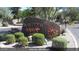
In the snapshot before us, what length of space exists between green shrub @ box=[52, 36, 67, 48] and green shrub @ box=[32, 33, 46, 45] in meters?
0.28

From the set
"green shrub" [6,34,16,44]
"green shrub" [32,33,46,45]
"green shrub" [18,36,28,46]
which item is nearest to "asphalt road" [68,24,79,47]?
"green shrub" [32,33,46,45]

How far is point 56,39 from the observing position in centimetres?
645

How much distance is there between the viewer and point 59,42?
252 inches

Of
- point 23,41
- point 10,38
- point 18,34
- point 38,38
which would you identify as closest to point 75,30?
point 38,38

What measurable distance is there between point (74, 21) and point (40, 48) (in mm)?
1079

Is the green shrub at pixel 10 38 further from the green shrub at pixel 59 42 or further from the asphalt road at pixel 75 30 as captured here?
the asphalt road at pixel 75 30

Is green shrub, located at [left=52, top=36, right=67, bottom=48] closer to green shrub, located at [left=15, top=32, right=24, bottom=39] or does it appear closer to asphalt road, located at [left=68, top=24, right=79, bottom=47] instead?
asphalt road, located at [left=68, top=24, right=79, bottom=47]

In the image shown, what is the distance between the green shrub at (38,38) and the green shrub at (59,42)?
275 millimetres

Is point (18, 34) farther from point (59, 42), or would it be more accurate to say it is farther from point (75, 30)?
point (75, 30)

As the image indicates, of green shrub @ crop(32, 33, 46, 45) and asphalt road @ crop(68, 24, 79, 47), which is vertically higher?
asphalt road @ crop(68, 24, 79, 47)

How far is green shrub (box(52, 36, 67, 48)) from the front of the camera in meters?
6.41

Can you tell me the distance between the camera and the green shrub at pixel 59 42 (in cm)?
641

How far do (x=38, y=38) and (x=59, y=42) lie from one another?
53 cm
